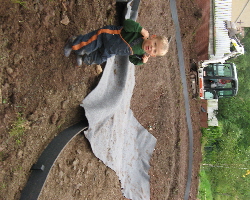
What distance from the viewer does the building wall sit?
44.3ft

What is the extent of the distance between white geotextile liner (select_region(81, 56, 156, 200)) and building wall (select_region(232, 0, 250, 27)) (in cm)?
1105

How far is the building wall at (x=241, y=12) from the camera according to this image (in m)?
13.5

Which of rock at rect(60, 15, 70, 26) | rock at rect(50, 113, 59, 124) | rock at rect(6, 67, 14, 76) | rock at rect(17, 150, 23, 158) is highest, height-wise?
rock at rect(60, 15, 70, 26)

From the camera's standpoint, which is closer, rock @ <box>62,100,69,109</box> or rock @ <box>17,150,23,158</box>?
rock @ <box>17,150,23,158</box>

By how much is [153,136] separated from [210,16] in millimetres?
6415

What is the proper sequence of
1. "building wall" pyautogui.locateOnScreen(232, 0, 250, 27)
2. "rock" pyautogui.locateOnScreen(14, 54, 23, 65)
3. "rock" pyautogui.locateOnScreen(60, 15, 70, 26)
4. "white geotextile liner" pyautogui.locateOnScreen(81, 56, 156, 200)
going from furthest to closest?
"building wall" pyautogui.locateOnScreen(232, 0, 250, 27)
"white geotextile liner" pyautogui.locateOnScreen(81, 56, 156, 200)
"rock" pyautogui.locateOnScreen(60, 15, 70, 26)
"rock" pyautogui.locateOnScreen(14, 54, 23, 65)

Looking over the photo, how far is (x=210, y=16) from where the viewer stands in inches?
401

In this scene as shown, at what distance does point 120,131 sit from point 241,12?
12449mm

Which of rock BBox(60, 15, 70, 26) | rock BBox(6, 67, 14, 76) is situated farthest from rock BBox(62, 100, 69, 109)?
rock BBox(60, 15, 70, 26)

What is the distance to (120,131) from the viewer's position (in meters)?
5.58

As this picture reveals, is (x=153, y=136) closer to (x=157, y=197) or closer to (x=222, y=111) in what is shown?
(x=157, y=197)

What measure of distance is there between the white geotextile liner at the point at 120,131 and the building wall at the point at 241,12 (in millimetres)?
11055

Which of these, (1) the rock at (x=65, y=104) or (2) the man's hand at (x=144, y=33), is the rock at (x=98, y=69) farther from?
(2) the man's hand at (x=144, y=33)

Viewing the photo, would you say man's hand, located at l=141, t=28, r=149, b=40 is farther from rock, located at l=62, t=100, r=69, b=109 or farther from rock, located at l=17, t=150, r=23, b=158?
rock, located at l=17, t=150, r=23, b=158
